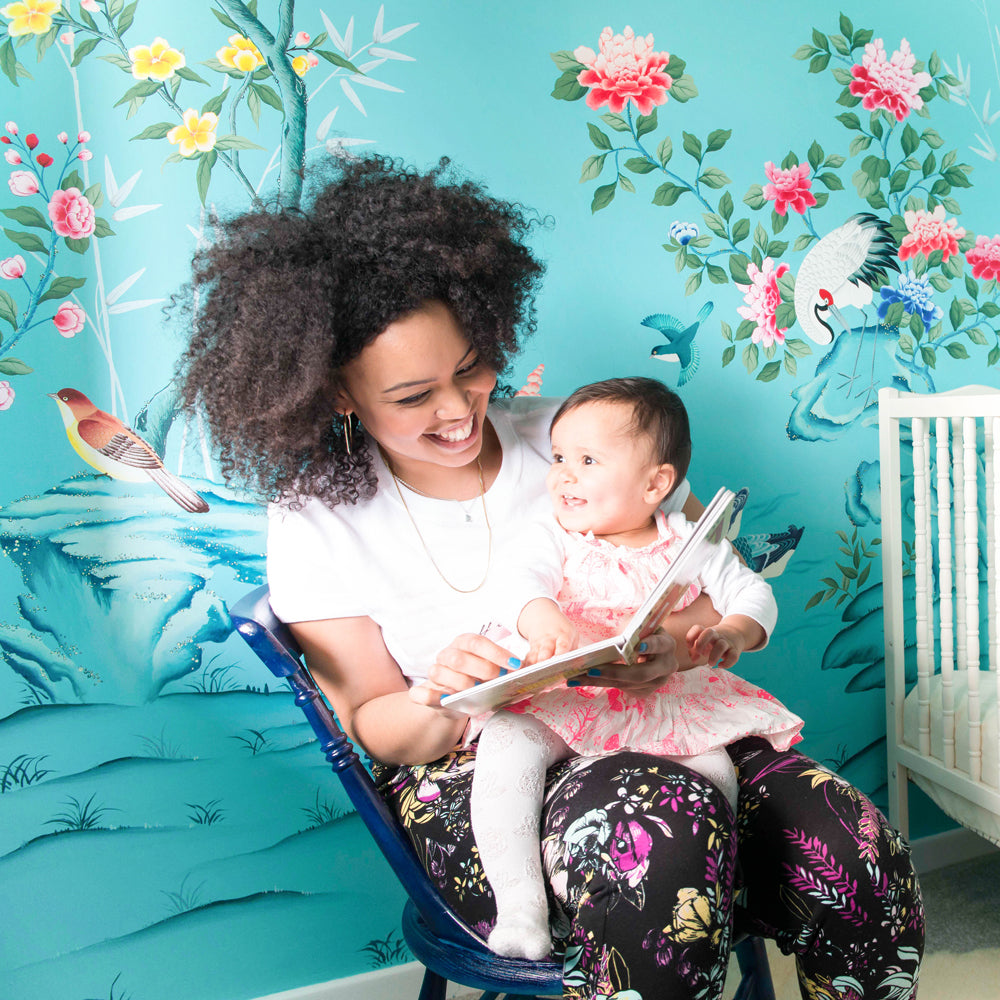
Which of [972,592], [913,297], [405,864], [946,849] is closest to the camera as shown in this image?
[405,864]

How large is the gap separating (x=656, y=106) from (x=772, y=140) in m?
0.28

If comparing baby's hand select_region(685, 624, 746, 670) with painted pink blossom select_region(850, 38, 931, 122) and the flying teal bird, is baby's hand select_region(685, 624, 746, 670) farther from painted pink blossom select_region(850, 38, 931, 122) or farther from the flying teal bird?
painted pink blossom select_region(850, 38, 931, 122)

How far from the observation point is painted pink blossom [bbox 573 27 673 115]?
1.69m

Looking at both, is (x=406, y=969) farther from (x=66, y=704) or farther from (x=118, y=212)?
(x=118, y=212)

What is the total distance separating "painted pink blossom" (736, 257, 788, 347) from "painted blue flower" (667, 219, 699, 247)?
0.48 feet

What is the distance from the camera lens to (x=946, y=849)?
6.91ft

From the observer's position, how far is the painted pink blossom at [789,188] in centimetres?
185

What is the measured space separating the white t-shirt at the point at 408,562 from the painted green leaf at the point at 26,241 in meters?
0.58

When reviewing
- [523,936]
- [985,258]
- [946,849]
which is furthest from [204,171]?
[946,849]

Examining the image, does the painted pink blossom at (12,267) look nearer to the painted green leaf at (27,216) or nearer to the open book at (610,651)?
the painted green leaf at (27,216)

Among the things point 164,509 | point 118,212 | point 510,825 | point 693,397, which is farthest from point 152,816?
point 693,397

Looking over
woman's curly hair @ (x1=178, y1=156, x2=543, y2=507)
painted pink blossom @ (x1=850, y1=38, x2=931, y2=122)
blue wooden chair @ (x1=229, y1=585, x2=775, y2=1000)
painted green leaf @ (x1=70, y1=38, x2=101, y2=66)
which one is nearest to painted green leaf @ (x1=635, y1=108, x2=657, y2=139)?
painted pink blossom @ (x1=850, y1=38, x2=931, y2=122)

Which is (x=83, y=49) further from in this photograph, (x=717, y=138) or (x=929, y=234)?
(x=929, y=234)

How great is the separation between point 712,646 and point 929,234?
1.38 metres
